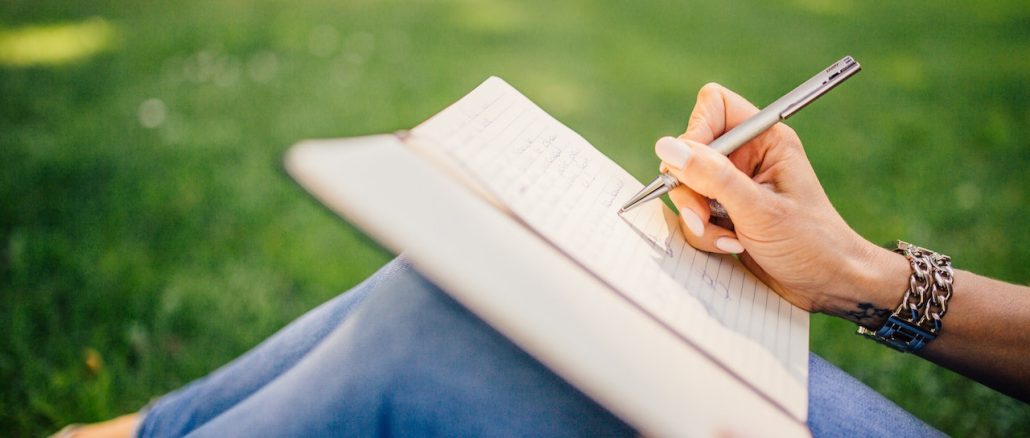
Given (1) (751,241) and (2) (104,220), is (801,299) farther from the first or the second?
(2) (104,220)

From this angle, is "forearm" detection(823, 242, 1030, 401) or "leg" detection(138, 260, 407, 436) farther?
"leg" detection(138, 260, 407, 436)

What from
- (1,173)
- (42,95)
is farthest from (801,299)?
(42,95)

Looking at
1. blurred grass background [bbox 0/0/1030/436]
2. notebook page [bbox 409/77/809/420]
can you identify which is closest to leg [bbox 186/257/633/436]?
notebook page [bbox 409/77/809/420]

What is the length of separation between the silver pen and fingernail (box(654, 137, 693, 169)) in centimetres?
Result: 4

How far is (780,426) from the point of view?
685 mm

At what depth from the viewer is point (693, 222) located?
3.35ft

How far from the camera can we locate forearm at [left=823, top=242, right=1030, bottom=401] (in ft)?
3.24

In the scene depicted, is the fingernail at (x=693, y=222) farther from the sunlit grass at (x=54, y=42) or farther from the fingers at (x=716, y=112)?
the sunlit grass at (x=54, y=42)

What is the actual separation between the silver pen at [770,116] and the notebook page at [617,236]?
0.14 feet

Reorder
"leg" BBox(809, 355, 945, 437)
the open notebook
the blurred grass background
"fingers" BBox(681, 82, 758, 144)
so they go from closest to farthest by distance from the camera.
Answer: the open notebook < "leg" BBox(809, 355, 945, 437) < "fingers" BBox(681, 82, 758, 144) < the blurred grass background

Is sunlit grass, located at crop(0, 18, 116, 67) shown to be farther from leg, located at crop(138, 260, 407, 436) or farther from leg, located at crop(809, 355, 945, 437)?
leg, located at crop(809, 355, 945, 437)

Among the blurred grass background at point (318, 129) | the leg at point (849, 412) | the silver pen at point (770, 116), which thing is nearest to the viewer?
the leg at point (849, 412)

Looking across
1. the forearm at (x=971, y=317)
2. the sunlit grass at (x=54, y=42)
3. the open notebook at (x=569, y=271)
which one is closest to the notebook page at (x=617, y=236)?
the open notebook at (x=569, y=271)

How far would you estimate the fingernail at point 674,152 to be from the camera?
0.97 metres
